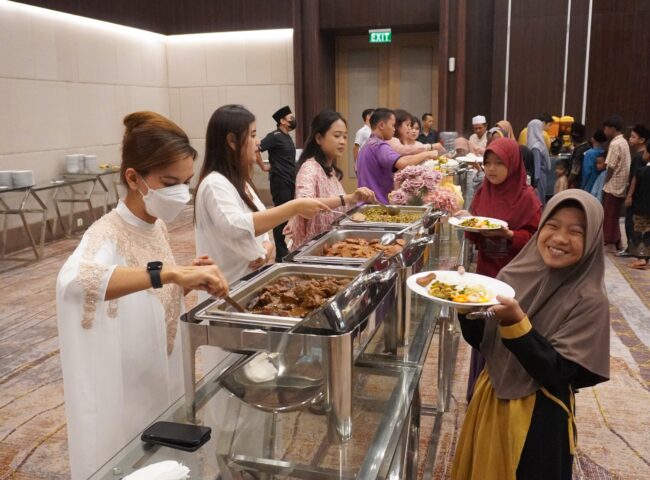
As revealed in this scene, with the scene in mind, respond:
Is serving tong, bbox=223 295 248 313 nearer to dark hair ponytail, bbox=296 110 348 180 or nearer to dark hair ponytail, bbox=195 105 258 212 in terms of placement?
dark hair ponytail, bbox=195 105 258 212

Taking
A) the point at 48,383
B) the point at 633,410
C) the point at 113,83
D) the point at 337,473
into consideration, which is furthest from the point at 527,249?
the point at 113,83

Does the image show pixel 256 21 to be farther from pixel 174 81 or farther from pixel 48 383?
pixel 48 383

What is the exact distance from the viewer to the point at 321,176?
9.20 ft

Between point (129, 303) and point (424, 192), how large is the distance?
1.74m

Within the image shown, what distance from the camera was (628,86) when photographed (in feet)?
25.4

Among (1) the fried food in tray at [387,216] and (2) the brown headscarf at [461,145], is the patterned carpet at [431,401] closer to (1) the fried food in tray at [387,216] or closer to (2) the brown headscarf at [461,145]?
(1) the fried food in tray at [387,216]

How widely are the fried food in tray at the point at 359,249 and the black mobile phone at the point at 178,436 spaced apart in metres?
0.91

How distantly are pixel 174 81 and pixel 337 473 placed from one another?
8656 mm

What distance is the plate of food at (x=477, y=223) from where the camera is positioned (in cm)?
239

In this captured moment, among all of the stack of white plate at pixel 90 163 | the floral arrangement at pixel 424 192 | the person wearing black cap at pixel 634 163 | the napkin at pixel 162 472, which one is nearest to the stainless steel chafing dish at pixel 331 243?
the floral arrangement at pixel 424 192

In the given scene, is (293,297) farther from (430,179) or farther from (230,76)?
(230,76)

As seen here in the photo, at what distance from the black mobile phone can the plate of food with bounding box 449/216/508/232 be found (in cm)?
157

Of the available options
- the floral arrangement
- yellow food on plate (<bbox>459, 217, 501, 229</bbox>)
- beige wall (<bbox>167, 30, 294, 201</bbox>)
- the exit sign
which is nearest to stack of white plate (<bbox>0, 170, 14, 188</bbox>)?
beige wall (<bbox>167, 30, 294, 201</bbox>)

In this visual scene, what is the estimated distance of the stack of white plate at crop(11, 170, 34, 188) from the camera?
551 centimetres
